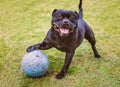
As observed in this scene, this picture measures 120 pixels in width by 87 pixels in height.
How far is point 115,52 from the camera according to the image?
18.1 ft

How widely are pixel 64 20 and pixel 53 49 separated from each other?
5.54 ft

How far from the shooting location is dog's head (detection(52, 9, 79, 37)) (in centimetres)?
399

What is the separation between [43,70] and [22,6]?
450 centimetres

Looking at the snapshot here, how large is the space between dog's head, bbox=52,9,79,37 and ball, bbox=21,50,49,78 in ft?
1.69

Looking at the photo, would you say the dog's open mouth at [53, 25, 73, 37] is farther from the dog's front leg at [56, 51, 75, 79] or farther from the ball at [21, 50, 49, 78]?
the ball at [21, 50, 49, 78]

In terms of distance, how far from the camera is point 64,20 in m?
3.97

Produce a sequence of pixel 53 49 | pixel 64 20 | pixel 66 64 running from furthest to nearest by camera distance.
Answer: pixel 53 49 → pixel 66 64 → pixel 64 20

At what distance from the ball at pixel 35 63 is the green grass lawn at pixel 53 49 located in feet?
0.60

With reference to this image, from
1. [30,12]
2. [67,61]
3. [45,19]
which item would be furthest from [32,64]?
[30,12]

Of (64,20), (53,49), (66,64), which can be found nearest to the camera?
(64,20)

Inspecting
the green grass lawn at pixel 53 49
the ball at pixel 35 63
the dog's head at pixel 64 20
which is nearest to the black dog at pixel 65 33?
the dog's head at pixel 64 20

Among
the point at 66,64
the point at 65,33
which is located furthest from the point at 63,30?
the point at 66,64

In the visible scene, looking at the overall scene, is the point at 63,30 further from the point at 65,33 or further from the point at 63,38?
the point at 63,38

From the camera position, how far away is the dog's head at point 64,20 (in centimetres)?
399
